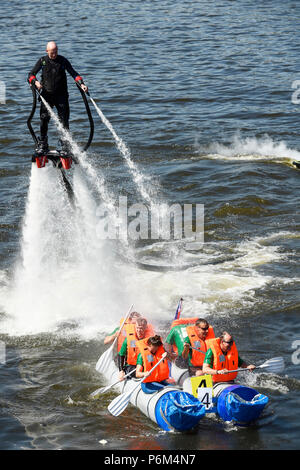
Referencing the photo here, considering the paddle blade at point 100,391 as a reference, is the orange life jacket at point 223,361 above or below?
above

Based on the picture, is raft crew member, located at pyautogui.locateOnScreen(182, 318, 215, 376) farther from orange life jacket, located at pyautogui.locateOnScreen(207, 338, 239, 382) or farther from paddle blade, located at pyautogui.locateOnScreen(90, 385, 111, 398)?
paddle blade, located at pyautogui.locateOnScreen(90, 385, 111, 398)

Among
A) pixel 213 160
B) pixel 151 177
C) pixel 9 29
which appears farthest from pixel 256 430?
pixel 9 29

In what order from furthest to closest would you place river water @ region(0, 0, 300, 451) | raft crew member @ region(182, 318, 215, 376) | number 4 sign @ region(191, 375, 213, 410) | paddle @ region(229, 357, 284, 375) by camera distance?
river water @ region(0, 0, 300, 451) → raft crew member @ region(182, 318, 215, 376) → paddle @ region(229, 357, 284, 375) → number 4 sign @ region(191, 375, 213, 410)

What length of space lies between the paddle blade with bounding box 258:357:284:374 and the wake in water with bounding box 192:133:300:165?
1708 cm

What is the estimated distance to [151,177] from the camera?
97.2ft

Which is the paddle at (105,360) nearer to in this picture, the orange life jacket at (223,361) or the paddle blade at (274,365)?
the orange life jacket at (223,361)

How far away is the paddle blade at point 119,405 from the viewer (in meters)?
13.8

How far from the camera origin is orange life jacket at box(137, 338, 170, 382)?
47.3ft

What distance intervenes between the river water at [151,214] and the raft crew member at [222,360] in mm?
973

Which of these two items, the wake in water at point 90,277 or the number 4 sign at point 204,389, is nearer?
the number 4 sign at point 204,389

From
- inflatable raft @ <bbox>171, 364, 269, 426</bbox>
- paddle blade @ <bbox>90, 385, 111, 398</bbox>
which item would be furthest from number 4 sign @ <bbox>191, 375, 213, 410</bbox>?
paddle blade @ <bbox>90, 385, 111, 398</bbox>

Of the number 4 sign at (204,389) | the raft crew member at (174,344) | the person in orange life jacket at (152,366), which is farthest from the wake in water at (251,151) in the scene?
the number 4 sign at (204,389)

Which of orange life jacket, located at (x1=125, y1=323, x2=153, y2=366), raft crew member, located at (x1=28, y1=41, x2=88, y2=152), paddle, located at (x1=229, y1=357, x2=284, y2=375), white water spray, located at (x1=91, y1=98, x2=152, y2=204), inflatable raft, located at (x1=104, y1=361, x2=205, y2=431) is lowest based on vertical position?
inflatable raft, located at (x1=104, y1=361, x2=205, y2=431)

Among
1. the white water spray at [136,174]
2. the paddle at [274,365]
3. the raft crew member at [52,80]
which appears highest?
the raft crew member at [52,80]
